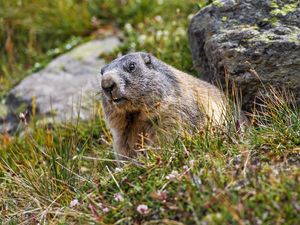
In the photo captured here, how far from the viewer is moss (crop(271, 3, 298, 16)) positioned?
7.24 metres

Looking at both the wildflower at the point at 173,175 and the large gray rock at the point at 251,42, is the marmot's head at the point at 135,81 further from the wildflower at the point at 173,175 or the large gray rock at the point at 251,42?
the wildflower at the point at 173,175

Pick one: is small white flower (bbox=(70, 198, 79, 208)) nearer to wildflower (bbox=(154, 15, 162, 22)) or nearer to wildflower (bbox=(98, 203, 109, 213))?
wildflower (bbox=(98, 203, 109, 213))

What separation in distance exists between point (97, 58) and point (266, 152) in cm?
544

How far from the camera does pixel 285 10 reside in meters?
7.26

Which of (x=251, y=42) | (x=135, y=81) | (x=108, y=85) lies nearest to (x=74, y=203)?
(x=108, y=85)

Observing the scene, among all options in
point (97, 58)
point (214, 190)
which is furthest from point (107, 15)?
point (214, 190)

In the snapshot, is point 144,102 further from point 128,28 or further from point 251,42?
point 128,28

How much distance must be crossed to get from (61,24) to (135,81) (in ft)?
18.9

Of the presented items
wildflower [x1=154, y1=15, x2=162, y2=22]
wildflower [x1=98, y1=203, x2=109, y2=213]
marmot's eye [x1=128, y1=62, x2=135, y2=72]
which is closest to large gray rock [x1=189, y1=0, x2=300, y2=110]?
marmot's eye [x1=128, y1=62, x2=135, y2=72]

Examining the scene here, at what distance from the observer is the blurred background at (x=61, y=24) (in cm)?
1091

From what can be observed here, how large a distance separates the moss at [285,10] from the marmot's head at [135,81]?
1.48 m

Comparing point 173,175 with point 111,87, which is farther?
point 111,87

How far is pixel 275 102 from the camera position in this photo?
249 inches

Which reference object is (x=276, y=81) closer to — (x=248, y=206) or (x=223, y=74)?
(x=223, y=74)
